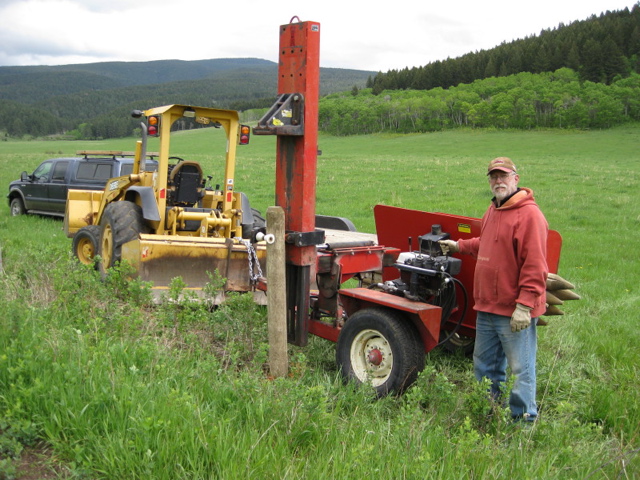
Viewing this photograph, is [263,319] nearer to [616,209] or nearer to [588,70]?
[616,209]

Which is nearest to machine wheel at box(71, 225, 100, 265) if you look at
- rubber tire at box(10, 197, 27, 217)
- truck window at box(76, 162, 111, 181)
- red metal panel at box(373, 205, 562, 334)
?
red metal panel at box(373, 205, 562, 334)

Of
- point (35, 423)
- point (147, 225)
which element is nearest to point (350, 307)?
point (35, 423)

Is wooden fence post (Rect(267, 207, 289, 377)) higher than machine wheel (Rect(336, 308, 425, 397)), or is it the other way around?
wooden fence post (Rect(267, 207, 289, 377))

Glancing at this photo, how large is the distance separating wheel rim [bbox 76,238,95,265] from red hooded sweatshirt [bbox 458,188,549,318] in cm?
660

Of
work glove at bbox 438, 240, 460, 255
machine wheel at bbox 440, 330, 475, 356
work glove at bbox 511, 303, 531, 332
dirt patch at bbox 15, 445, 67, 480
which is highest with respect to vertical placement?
work glove at bbox 438, 240, 460, 255

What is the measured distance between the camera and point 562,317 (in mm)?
8062

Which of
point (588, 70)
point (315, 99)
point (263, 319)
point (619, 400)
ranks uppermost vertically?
point (588, 70)

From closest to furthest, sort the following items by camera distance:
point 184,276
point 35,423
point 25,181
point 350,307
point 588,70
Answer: point 35,423, point 350,307, point 184,276, point 25,181, point 588,70

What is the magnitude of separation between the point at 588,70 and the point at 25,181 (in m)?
115

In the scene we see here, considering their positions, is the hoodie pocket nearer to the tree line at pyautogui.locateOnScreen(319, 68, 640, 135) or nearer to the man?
the man

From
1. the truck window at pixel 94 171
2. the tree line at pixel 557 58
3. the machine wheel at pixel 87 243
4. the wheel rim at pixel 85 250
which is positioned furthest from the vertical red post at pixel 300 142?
the tree line at pixel 557 58

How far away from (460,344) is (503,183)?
6.78 feet

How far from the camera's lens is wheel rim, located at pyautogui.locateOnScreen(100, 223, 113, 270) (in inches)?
345

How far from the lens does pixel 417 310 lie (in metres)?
5.09
